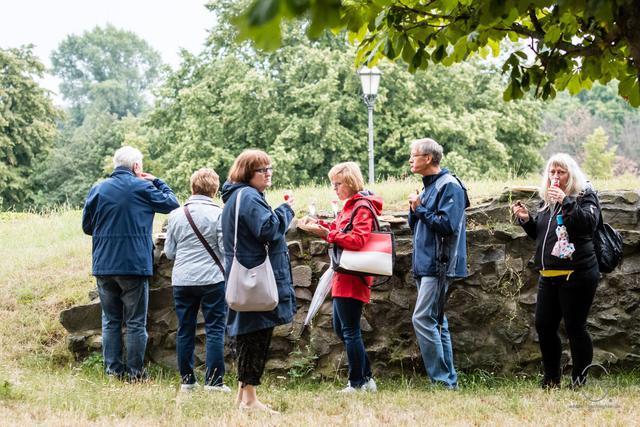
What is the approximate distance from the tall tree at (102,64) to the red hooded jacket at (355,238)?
66276mm

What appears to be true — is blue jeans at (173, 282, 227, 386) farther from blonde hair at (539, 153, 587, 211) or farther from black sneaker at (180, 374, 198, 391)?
blonde hair at (539, 153, 587, 211)

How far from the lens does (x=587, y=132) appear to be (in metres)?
50.2

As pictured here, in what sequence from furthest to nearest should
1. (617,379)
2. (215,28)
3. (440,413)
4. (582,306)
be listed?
(215,28) → (617,379) → (582,306) → (440,413)

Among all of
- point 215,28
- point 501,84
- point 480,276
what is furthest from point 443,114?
point 480,276

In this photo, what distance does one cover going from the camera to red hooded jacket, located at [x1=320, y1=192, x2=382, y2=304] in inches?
245

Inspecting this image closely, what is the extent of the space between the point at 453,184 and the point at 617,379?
265 cm

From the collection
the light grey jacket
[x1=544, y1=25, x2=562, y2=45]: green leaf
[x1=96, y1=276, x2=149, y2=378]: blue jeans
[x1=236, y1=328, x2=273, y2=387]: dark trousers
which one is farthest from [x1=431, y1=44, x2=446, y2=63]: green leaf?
[x1=96, y1=276, x2=149, y2=378]: blue jeans

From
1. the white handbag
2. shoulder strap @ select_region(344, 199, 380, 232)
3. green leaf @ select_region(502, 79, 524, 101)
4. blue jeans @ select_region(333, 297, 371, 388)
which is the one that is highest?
green leaf @ select_region(502, 79, 524, 101)

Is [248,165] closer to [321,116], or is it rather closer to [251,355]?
Answer: [251,355]

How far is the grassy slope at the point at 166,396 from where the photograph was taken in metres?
5.27

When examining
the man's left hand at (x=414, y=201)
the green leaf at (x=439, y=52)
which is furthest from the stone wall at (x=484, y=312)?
the green leaf at (x=439, y=52)

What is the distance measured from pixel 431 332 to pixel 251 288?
192 cm

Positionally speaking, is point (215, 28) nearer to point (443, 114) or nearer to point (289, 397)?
point (443, 114)

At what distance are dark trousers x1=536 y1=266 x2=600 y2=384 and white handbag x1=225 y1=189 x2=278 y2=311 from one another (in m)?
2.34
